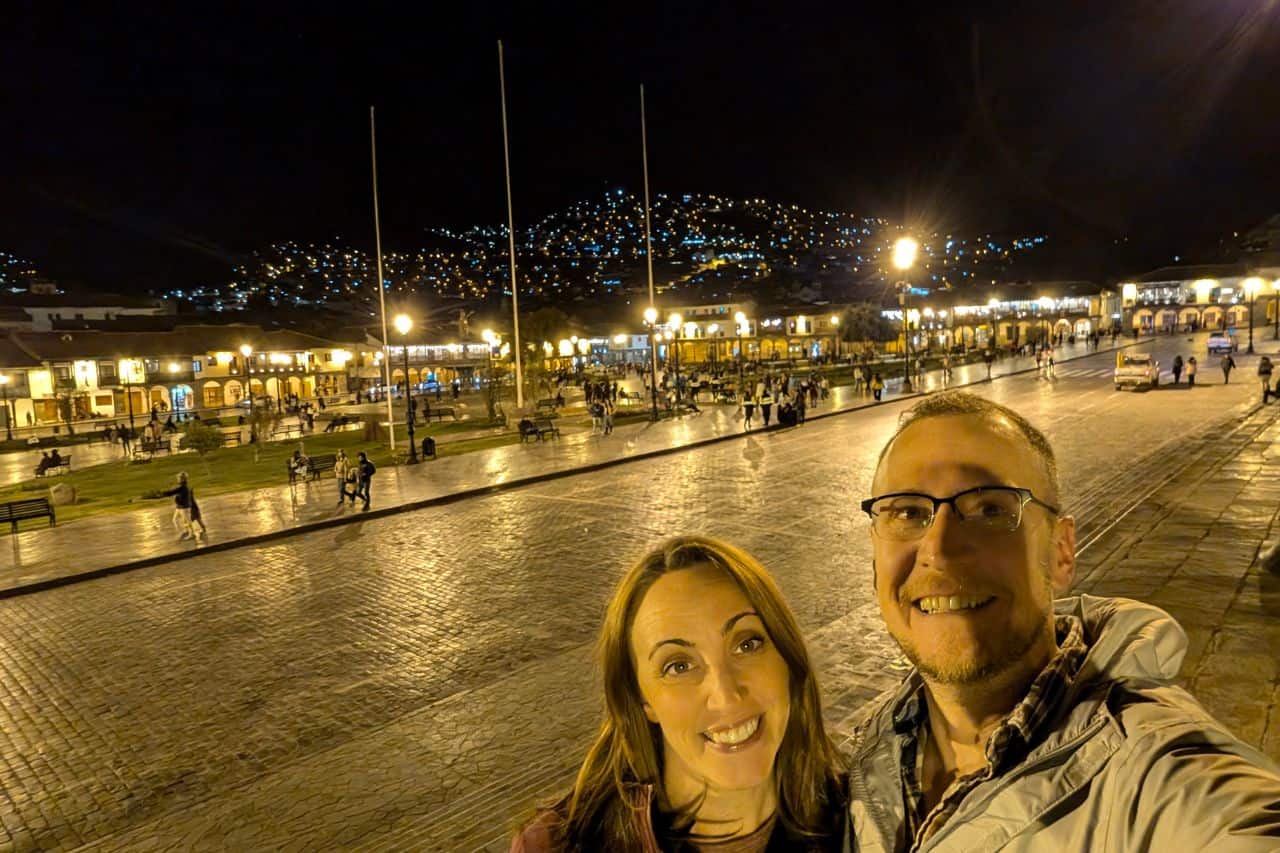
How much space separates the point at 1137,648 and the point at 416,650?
7010 millimetres

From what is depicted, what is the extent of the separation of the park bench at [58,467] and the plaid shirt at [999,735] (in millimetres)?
27383

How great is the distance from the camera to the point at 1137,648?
1.35m

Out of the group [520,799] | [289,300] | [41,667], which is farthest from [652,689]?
[289,300]

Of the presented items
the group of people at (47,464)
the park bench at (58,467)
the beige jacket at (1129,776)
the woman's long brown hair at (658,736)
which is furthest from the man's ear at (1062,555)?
the park bench at (58,467)

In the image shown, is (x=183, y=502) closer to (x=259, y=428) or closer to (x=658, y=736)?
(x=658, y=736)

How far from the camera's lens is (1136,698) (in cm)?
128

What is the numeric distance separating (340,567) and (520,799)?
7025 millimetres

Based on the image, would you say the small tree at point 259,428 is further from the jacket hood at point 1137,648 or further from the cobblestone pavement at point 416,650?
the jacket hood at point 1137,648

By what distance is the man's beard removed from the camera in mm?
1501

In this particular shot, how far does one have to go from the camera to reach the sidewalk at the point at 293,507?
11.9 meters

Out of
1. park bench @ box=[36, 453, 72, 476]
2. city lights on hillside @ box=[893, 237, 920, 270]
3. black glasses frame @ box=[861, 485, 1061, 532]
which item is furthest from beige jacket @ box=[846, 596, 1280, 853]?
park bench @ box=[36, 453, 72, 476]

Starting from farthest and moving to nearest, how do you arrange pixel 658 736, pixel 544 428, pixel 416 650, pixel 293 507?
pixel 544 428, pixel 293 507, pixel 416 650, pixel 658 736

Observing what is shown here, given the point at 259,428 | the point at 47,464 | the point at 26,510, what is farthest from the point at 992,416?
the point at 259,428

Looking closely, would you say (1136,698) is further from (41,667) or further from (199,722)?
(41,667)
